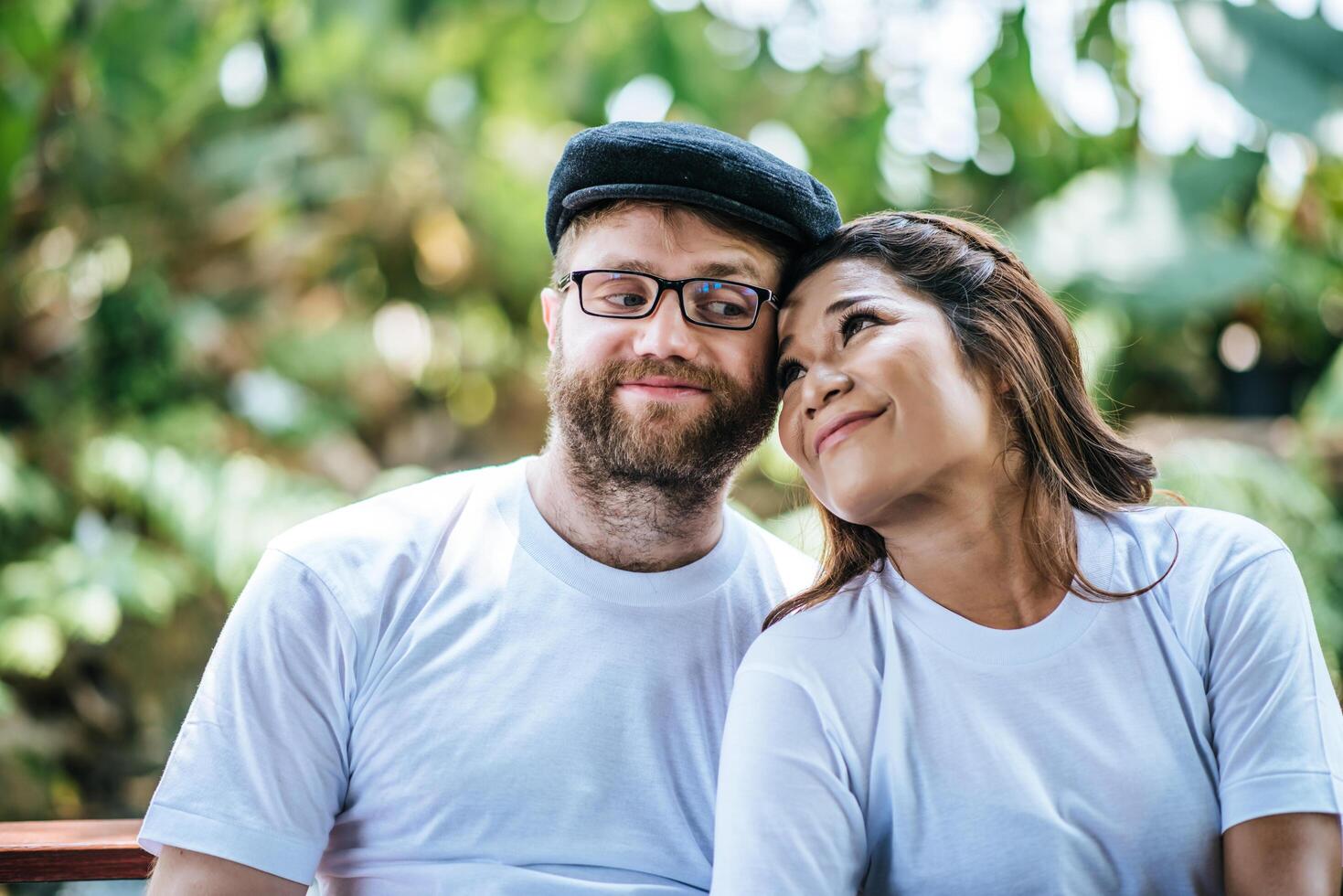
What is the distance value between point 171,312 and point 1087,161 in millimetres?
3876

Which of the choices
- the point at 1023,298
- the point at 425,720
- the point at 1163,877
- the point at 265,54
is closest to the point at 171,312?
the point at 265,54

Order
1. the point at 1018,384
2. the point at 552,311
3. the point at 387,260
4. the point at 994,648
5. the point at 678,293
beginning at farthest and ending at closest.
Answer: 1. the point at 387,260
2. the point at 552,311
3. the point at 678,293
4. the point at 1018,384
5. the point at 994,648

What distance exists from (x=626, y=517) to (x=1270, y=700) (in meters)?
0.88

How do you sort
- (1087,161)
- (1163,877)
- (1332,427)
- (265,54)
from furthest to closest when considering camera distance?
(1087,161)
(1332,427)
(265,54)
(1163,877)

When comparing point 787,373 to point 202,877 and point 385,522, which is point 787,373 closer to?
point 385,522

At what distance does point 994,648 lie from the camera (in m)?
1.50

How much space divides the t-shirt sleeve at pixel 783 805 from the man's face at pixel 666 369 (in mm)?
397

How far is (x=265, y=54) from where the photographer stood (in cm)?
358

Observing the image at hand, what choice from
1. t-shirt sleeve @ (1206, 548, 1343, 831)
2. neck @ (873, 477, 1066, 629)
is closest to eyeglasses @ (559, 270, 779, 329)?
neck @ (873, 477, 1066, 629)

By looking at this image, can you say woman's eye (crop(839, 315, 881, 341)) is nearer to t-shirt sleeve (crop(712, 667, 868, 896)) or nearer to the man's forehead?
the man's forehead

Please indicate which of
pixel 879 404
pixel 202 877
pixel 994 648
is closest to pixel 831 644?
pixel 994 648

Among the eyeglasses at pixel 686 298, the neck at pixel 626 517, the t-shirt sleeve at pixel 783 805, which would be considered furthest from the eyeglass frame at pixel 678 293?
the t-shirt sleeve at pixel 783 805

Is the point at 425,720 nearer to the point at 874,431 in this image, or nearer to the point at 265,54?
the point at 874,431

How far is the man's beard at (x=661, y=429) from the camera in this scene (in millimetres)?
1712
